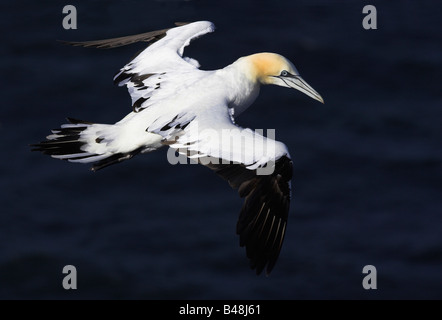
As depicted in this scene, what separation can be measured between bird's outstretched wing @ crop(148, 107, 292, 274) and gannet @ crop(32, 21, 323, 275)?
11 millimetres

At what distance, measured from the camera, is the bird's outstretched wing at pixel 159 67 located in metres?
14.7

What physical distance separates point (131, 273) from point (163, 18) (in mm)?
5561

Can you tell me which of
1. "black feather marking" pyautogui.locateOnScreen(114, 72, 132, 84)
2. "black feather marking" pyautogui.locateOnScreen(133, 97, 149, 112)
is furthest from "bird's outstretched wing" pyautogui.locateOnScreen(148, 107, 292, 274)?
"black feather marking" pyautogui.locateOnScreen(114, 72, 132, 84)

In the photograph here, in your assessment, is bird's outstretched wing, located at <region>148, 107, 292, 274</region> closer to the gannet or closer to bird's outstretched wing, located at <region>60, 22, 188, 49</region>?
the gannet

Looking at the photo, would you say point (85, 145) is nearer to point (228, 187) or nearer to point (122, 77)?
point (122, 77)

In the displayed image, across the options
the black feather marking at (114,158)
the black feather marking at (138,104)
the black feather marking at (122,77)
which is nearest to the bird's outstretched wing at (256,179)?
the black feather marking at (114,158)

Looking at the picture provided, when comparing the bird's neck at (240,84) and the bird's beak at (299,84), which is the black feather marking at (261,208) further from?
the bird's beak at (299,84)

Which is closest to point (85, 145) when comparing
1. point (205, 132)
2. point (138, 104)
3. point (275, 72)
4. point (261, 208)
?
point (138, 104)

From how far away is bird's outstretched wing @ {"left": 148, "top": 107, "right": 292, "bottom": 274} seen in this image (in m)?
13.0

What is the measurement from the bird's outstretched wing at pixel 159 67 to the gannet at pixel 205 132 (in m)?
0.01

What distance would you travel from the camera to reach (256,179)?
1317cm

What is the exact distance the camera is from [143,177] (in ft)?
68.6

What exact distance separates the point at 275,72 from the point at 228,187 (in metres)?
5.75
